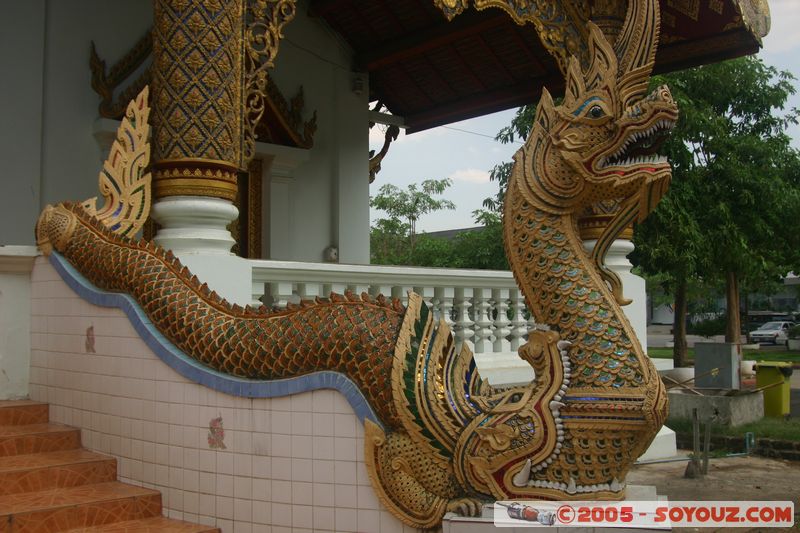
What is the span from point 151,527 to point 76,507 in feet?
1.11

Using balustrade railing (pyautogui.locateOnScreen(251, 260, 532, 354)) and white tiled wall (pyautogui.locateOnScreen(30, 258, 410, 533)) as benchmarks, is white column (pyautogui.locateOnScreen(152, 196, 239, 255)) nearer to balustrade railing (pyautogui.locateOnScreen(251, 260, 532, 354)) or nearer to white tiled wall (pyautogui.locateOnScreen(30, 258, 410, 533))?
balustrade railing (pyautogui.locateOnScreen(251, 260, 532, 354))

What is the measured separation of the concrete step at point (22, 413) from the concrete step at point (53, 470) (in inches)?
Result: 17.3

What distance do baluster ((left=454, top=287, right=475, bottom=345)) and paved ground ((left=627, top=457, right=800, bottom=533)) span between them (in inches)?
60.2

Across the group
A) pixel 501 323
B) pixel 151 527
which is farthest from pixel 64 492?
pixel 501 323

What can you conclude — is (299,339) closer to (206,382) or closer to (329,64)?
(206,382)

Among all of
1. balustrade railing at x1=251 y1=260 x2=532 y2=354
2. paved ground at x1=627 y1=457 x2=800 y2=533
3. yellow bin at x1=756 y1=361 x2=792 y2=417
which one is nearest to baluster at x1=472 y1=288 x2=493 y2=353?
balustrade railing at x1=251 y1=260 x2=532 y2=354

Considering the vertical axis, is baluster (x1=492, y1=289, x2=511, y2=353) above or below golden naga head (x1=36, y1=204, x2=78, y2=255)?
below

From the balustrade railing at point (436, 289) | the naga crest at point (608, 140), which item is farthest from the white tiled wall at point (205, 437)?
the naga crest at point (608, 140)

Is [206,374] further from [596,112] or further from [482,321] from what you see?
[482,321]

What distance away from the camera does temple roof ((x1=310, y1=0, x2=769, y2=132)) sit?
7.22m

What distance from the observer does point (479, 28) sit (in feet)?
27.9

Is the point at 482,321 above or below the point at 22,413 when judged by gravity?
above

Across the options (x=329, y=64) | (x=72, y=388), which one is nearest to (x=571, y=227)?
(x=72, y=388)

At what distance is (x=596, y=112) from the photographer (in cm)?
299
